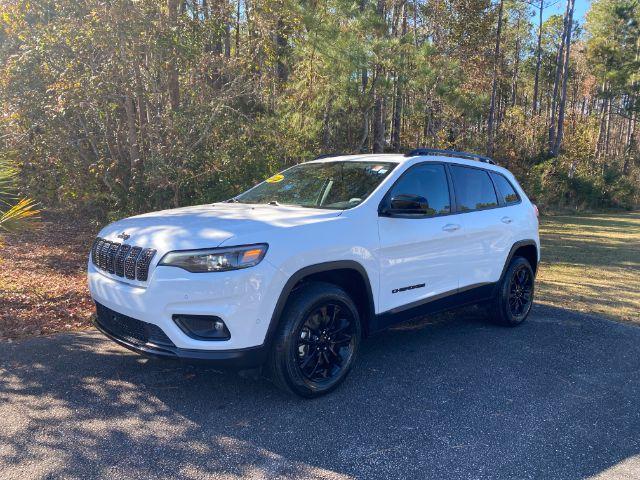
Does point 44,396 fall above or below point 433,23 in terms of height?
below

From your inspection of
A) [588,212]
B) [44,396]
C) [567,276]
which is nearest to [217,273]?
[44,396]

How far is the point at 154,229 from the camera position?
3.97 meters

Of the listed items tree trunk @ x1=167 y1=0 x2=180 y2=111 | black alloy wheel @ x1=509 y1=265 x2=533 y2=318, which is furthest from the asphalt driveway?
tree trunk @ x1=167 y1=0 x2=180 y2=111

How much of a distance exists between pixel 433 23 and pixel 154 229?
1812 centimetres

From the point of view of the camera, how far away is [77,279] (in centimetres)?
816

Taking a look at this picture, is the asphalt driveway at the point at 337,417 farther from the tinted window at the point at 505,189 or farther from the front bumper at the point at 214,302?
the tinted window at the point at 505,189

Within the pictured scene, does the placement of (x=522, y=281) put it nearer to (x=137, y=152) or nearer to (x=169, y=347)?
(x=169, y=347)

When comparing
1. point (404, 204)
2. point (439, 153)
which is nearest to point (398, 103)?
point (439, 153)

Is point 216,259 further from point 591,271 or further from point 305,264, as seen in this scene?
point 591,271

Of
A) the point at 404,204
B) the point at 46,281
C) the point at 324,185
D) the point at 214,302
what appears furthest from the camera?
the point at 46,281

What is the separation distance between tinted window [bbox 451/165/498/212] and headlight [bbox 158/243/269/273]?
2.67m

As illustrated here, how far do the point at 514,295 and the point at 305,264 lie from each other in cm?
344

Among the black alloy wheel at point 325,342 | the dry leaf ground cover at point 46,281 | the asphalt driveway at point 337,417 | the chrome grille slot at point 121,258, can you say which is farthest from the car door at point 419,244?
the dry leaf ground cover at point 46,281

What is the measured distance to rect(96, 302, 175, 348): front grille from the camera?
144 inches
